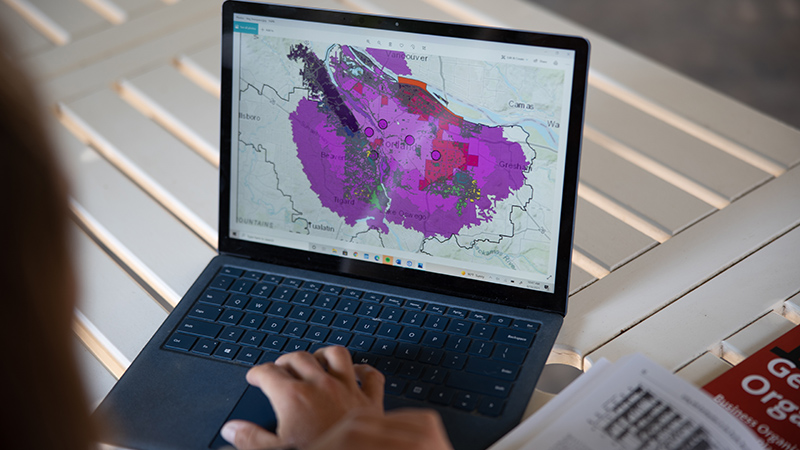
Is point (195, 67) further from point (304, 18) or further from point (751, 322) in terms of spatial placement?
point (751, 322)

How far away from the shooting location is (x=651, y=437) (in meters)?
0.63

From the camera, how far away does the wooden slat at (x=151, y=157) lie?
1020 mm

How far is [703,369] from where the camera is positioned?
76 centimetres

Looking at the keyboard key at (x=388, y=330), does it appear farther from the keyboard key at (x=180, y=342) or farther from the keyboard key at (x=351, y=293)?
the keyboard key at (x=180, y=342)

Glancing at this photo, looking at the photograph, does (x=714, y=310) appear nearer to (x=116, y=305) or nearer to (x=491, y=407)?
(x=491, y=407)

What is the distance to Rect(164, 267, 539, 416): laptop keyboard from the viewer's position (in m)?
0.73

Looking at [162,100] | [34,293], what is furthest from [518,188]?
[162,100]

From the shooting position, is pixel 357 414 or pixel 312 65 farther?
pixel 312 65

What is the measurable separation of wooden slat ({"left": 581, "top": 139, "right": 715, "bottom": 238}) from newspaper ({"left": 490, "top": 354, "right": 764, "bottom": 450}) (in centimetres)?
31

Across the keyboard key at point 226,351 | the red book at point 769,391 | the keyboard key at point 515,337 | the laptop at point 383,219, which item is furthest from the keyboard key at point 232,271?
the red book at point 769,391

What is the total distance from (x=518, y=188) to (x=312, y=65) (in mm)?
260

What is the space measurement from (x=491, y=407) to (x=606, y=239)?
0.33 m

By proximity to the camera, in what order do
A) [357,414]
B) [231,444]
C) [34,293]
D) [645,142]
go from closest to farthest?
[34,293] → [357,414] → [231,444] → [645,142]

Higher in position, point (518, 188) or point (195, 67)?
point (518, 188)
